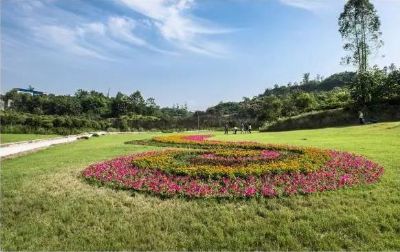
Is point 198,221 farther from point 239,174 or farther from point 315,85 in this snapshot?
point 315,85

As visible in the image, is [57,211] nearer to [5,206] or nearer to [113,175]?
[5,206]

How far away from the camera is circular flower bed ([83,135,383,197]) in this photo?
8695 mm

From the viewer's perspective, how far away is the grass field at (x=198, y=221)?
21.7 feet

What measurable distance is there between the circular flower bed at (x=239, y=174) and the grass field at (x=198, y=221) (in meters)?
0.39

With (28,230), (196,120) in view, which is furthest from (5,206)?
(196,120)

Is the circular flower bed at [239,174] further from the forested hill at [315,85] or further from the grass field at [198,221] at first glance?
the forested hill at [315,85]

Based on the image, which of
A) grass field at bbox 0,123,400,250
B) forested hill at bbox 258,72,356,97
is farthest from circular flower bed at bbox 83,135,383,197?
forested hill at bbox 258,72,356,97

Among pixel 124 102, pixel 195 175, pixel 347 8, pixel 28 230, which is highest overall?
pixel 347 8

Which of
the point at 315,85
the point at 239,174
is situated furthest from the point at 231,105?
the point at 239,174

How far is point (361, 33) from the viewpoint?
3869 cm

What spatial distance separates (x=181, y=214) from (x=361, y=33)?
35932mm

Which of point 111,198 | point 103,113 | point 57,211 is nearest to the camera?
point 57,211

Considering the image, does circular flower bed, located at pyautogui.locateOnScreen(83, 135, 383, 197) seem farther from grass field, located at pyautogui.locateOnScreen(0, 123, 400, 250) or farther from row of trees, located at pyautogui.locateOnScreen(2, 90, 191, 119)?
row of trees, located at pyautogui.locateOnScreen(2, 90, 191, 119)

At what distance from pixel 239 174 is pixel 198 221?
246cm
